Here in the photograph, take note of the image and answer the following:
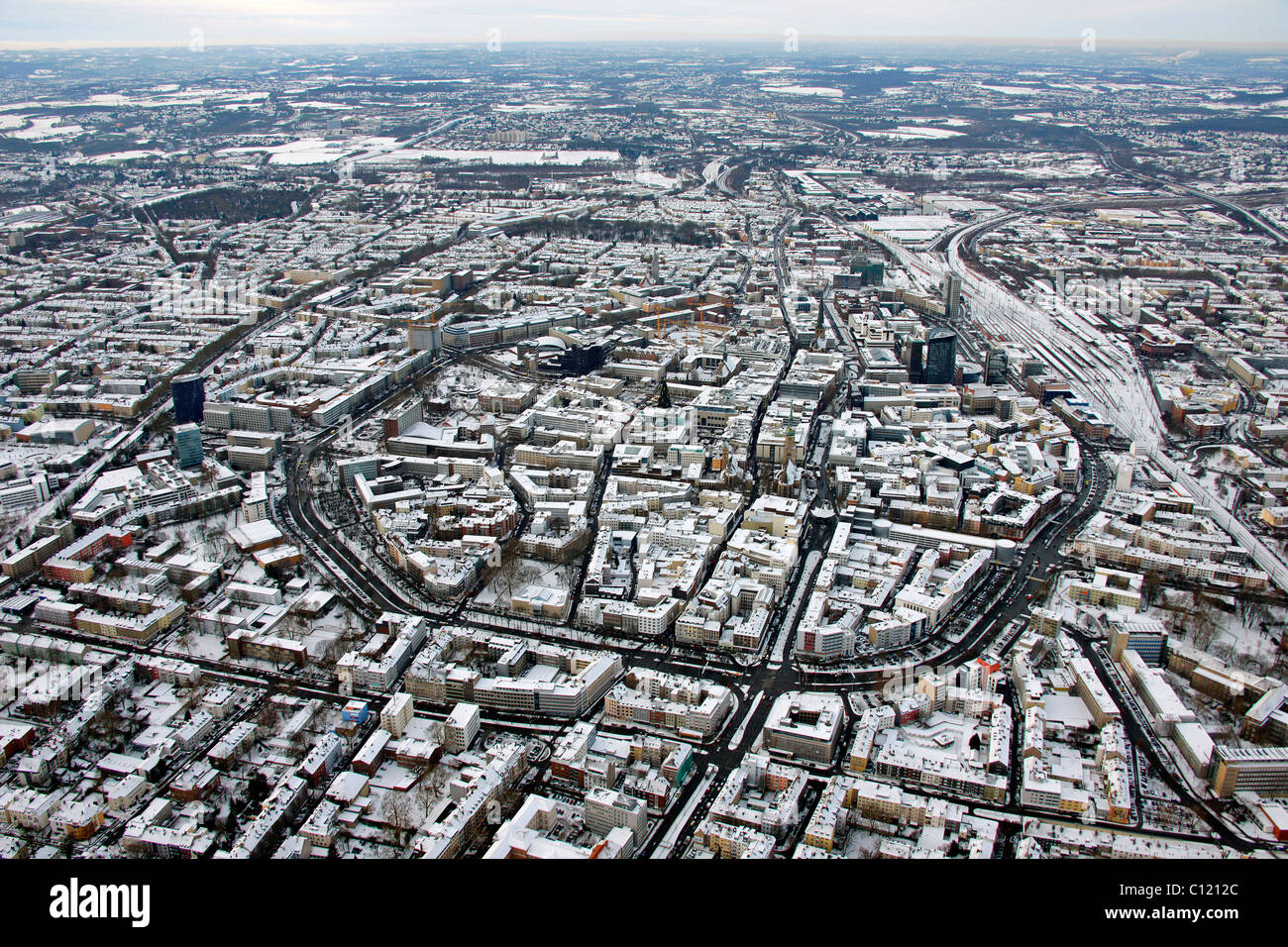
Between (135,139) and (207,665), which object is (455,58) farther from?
(207,665)

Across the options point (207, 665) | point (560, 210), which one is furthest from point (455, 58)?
point (207, 665)

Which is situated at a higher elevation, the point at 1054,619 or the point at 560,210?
the point at 560,210
